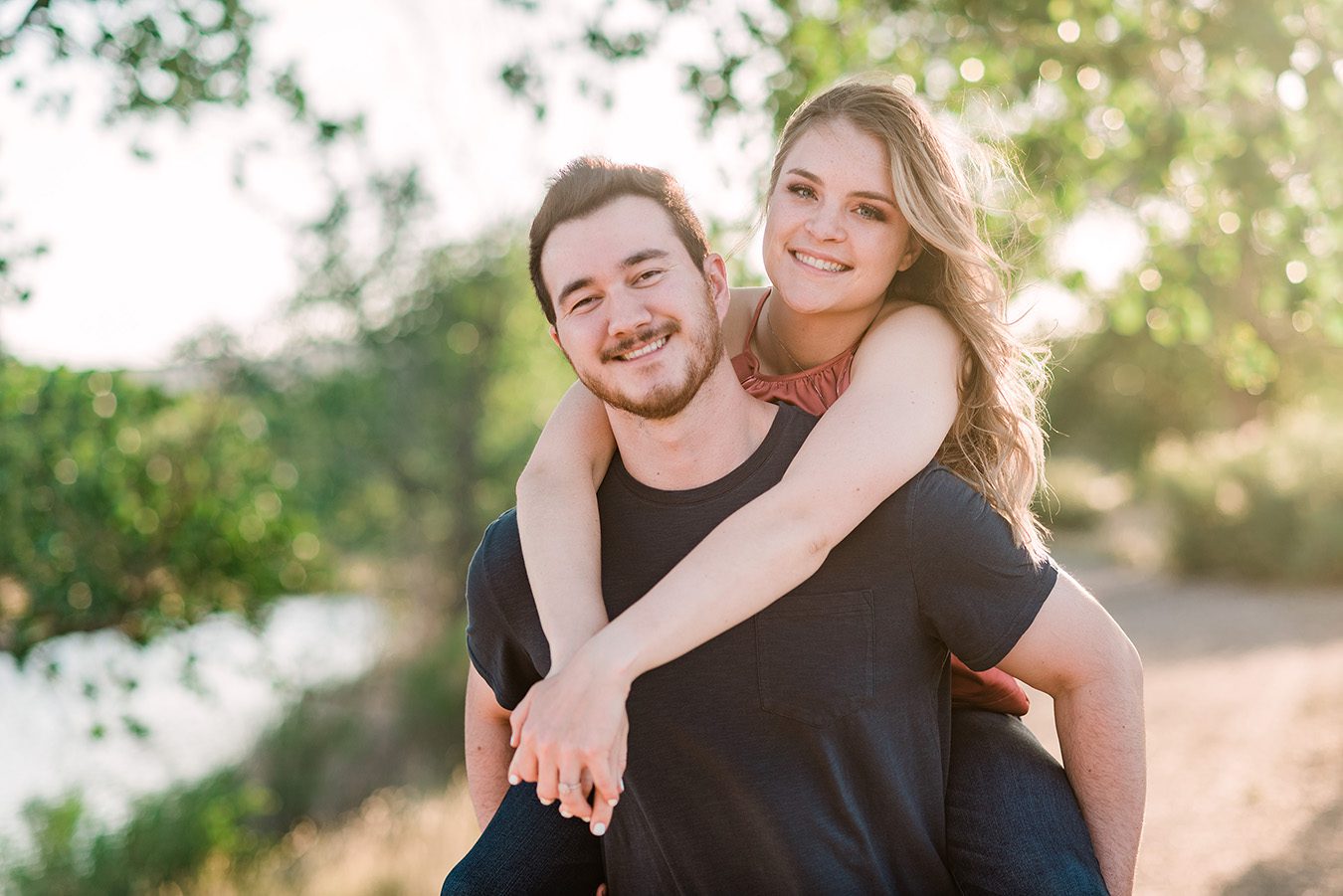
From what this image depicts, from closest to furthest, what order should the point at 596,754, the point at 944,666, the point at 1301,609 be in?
the point at 596,754 → the point at 944,666 → the point at 1301,609

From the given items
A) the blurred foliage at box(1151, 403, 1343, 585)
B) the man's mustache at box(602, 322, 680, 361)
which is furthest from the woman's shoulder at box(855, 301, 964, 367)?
the blurred foliage at box(1151, 403, 1343, 585)

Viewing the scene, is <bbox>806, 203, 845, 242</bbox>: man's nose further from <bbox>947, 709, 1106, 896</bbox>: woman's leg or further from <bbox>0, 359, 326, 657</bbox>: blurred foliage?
<bbox>0, 359, 326, 657</bbox>: blurred foliage

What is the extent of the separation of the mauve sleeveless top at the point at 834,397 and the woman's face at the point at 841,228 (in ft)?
0.50

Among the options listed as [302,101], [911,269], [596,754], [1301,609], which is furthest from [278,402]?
[1301,609]

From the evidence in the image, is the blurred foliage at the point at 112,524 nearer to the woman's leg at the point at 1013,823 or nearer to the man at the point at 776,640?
the man at the point at 776,640

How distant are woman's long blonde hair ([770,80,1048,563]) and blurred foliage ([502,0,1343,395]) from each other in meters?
1.51

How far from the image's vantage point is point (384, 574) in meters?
12.8

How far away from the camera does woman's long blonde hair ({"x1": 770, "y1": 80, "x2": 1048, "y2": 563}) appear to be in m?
2.69

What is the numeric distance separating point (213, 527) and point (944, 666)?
4.08m

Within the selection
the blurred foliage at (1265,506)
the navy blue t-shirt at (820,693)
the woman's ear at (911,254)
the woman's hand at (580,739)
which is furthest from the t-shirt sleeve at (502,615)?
the blurred foliage at (1265,506)

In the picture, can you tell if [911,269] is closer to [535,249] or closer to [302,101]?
[535,249]

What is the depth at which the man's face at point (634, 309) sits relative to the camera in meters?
2.31

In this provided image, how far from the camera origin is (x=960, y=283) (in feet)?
9.33

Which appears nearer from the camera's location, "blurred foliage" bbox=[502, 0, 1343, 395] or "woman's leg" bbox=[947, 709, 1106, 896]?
"woman's leg" bbox=[947, 709, 1106, 896]
